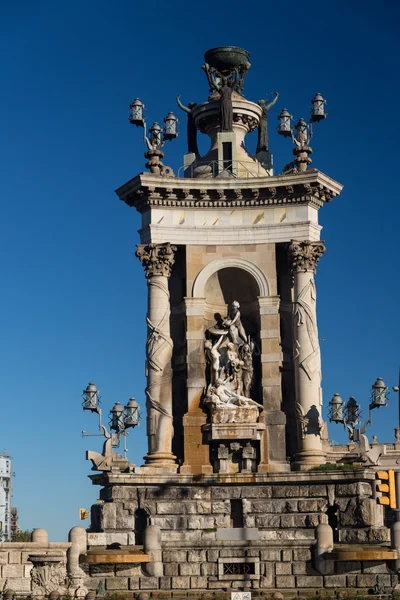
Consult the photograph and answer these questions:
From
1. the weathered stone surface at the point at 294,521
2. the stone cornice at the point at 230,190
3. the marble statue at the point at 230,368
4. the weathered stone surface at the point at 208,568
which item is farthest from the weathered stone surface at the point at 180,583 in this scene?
the stone cornice at the point at 230,190

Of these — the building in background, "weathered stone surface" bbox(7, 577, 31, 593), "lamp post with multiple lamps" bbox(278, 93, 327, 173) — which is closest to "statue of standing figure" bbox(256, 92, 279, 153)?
"lamp post with multiple lamps" bbox(278, 93, 327, 173)

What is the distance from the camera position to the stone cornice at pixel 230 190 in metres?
43.9

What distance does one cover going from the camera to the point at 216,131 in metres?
47.9

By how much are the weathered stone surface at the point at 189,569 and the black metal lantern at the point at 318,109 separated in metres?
16.7

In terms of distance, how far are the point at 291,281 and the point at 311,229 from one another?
1.91 m

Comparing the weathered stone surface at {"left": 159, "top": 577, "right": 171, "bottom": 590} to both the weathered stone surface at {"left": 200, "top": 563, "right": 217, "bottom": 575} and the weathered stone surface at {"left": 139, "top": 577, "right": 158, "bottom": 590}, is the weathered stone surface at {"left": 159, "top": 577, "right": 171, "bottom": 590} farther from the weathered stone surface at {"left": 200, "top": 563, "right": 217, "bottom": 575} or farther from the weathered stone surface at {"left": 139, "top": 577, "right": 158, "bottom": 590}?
the weathered stone surface at {"left": 200, "top": 563, "right": 217, "bottom": 575}

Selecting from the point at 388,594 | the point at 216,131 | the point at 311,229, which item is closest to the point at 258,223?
the point at 311,229

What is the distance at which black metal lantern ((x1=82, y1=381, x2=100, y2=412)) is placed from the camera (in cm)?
4459

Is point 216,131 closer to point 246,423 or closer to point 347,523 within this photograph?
point 246,423

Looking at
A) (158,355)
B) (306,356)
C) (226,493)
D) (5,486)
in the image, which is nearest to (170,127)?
(158,355)

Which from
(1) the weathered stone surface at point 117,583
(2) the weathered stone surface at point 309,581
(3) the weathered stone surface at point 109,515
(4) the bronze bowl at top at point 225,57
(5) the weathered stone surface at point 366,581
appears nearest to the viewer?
(5) the weathered stone surface at point 366,581

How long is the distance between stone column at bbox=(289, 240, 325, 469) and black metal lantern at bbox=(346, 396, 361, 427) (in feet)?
7.93

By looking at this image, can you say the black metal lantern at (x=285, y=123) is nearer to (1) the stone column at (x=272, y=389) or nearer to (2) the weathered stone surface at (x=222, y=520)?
(1) the stone column at (x=272, y=389)

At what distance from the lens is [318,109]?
45906 millimetres
